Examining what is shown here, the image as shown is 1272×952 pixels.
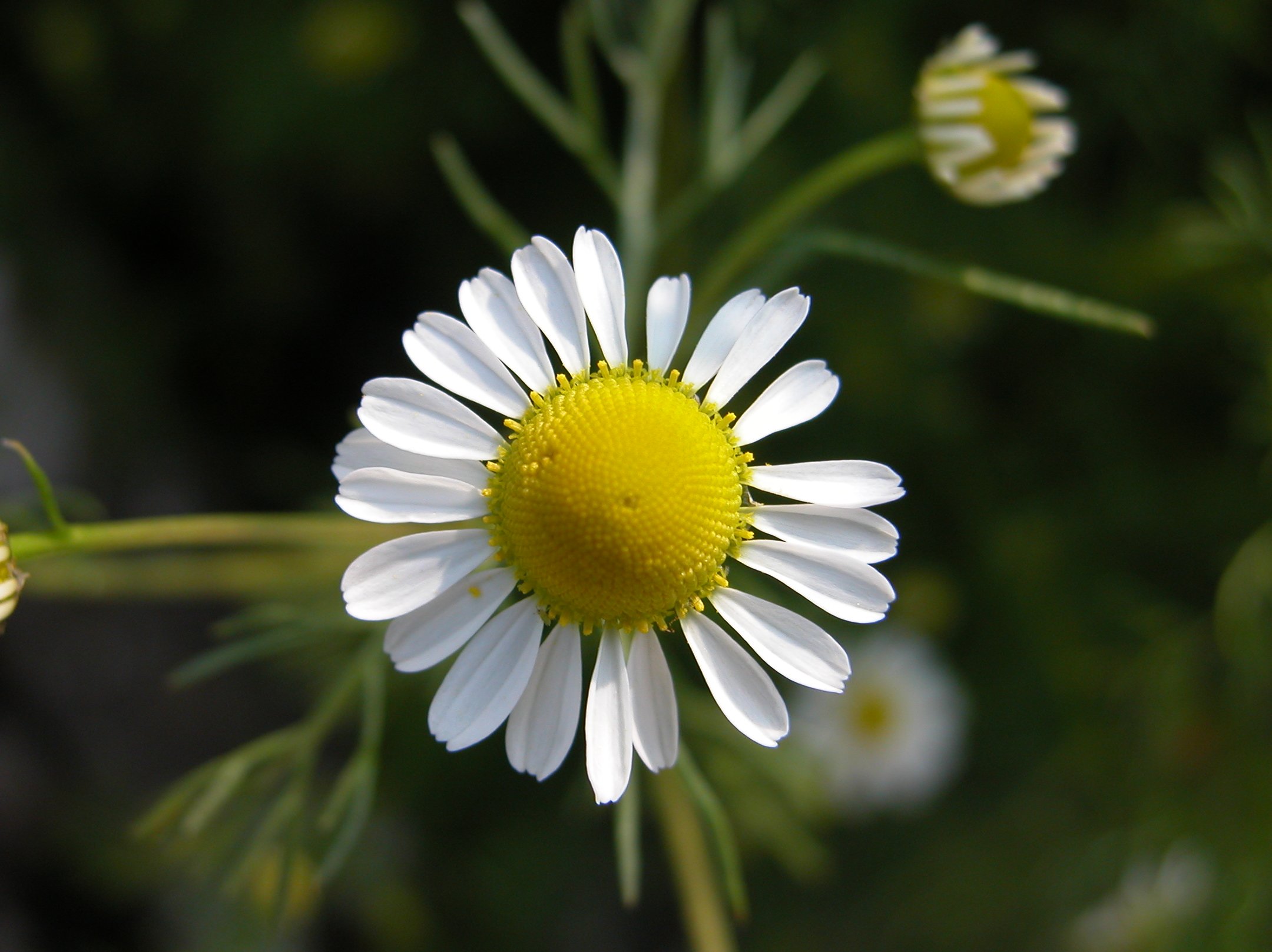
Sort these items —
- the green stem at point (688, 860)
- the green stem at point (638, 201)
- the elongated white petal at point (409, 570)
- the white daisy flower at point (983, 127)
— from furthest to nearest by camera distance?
the green stem at point (688, 860), the green stem at point (638, 201), the white daisy flower at point (983, 127), the elongated white petal at point (409, 570)

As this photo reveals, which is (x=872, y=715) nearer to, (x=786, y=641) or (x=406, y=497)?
(x=786, y=641)

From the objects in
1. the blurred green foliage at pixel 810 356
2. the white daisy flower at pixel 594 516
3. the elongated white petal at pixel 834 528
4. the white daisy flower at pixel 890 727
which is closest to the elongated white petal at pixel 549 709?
the white daisy flower at pixel 594 516

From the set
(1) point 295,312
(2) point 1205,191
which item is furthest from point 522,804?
(2) point 1205,191

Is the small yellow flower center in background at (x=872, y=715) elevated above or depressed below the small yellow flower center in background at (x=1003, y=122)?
below

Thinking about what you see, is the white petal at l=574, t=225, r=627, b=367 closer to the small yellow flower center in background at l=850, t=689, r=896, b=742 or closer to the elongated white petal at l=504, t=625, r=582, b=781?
the elongated white petal at l=504, t=625, r=582, b=781

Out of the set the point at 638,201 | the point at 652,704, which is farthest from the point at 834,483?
the point at 638,201

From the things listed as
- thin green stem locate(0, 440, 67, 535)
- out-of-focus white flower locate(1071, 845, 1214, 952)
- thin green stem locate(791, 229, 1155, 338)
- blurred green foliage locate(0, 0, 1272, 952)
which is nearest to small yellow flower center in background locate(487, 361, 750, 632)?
thin green stem locate(791, 229, 1155, 338)

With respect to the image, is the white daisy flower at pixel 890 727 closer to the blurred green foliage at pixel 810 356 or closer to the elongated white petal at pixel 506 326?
the blurred green foliage at pixel 810 356
